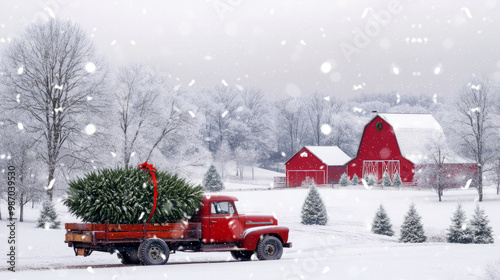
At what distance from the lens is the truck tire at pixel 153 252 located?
15289 mm

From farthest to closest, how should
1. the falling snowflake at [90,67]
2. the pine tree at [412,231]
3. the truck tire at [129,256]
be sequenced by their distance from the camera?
the falling snowflake at [90,67] < the pine tree at [412,231] < the truck tire at [129,256]

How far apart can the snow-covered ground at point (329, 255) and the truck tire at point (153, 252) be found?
55 centimetres

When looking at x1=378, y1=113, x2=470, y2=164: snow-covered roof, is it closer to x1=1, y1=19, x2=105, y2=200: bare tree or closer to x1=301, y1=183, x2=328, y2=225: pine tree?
x1=301, y1=183, x2=328, y2=225: pine tree

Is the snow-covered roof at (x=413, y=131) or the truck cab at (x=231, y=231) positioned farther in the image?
the snow-covered roof at (x=413, y=131)

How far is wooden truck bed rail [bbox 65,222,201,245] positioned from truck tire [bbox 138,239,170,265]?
0.65ft

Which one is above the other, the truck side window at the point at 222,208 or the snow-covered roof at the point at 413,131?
the snow-covered roof at the point at 413,131

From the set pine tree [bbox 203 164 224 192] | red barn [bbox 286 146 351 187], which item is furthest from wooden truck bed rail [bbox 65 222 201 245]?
red barn [bbox 286 146 351 187]

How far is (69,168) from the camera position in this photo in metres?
32.4

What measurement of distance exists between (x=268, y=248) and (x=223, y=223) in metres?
1.50

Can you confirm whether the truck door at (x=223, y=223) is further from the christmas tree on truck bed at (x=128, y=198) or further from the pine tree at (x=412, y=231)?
the pine tree at (x=412, y=231)

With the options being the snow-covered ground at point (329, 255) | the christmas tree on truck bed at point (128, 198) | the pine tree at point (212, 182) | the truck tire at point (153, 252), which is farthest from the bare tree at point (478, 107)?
the truck tire at point (153, 252)

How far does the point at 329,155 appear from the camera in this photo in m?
76.3

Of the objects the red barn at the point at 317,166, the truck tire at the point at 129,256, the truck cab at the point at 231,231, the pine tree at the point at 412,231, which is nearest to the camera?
the truck tire at the point at 129,256

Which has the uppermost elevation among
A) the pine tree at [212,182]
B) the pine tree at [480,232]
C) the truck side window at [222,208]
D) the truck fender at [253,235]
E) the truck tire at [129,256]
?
the pine tree at [212,182]
